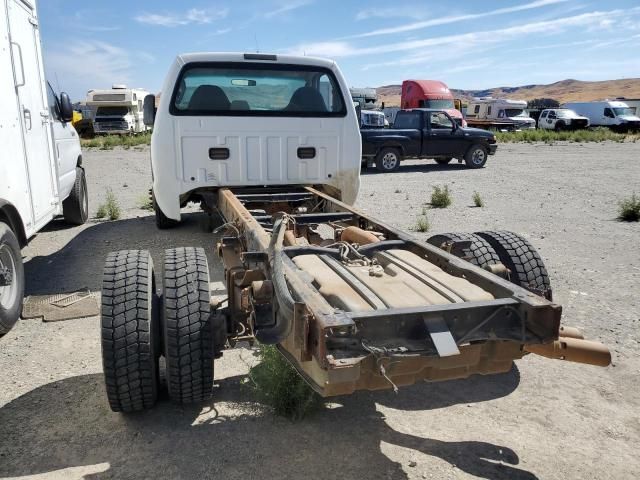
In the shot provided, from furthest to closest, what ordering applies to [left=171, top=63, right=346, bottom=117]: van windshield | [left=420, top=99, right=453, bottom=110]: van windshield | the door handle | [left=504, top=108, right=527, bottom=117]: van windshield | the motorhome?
[left=504, top=108, right=527, bottom=117]: van windshield
the motorhome
[left=420, top=99, right=453, bottom=110]: van windshield
[left=171, top=63, right=346, bottom=117]: van windshield
the door handle

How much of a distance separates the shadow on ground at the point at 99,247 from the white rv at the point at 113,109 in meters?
22.8

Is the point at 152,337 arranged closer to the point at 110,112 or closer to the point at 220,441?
the point at 220,441

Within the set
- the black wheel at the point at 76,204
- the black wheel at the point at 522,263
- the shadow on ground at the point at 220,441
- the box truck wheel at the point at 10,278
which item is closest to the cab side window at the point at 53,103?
the black wheel at the point at 76,204

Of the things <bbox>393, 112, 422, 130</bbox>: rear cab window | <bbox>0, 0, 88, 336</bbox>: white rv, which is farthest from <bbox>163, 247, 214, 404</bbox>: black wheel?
<bbox>393, 112, 422, 130</bbox>: rear cab window

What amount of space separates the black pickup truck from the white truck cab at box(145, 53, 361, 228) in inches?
384

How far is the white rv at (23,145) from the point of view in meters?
4.36

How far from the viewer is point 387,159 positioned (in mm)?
16078

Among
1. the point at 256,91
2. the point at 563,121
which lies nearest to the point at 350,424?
the point at 256,91

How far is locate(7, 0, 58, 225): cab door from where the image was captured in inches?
194

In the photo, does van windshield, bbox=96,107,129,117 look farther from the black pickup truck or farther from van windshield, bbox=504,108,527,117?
van windshield, bbox=504,108,527,117

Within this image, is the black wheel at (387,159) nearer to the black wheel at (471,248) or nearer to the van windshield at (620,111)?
the black wheel at (471,248)

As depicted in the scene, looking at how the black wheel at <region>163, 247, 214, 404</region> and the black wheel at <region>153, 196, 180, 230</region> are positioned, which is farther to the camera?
the black wheel at <region>153, 196, 180, 230</region>

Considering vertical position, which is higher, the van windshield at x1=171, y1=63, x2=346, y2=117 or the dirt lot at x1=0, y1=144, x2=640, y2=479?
the van windshield at x1=171, y1=63, x2=346, y2=117

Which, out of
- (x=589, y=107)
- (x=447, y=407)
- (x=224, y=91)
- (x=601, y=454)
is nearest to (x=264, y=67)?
(x=224, y=91)
